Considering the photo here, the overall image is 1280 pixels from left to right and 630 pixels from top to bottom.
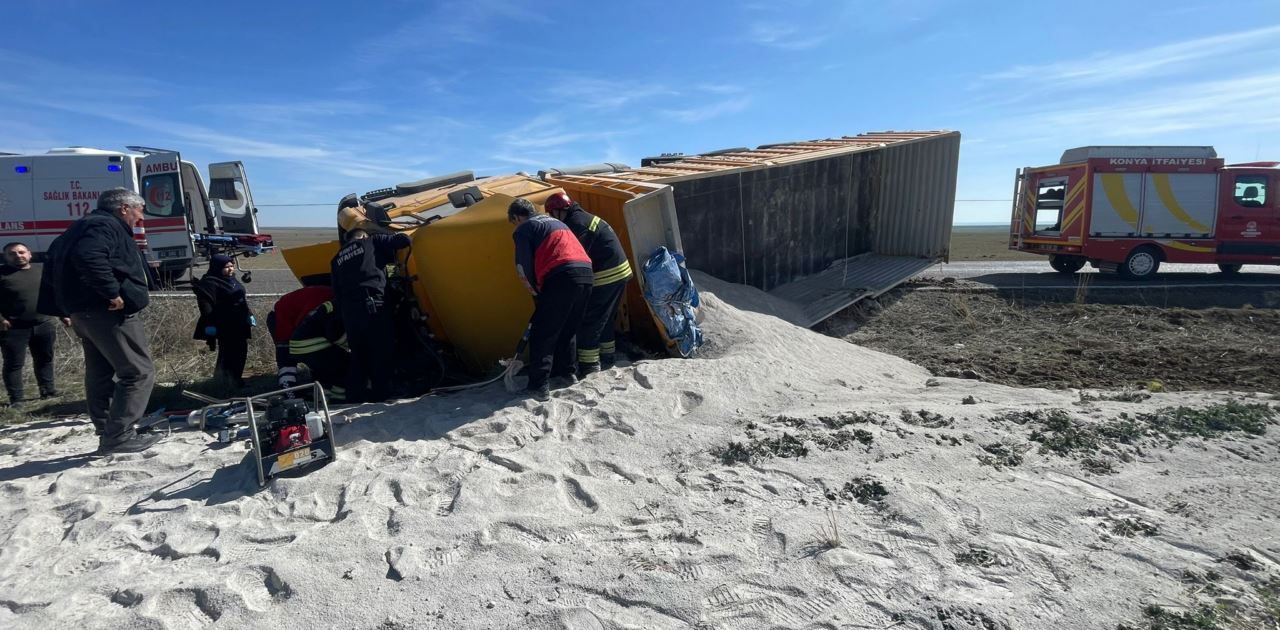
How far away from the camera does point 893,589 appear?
286 centimetres

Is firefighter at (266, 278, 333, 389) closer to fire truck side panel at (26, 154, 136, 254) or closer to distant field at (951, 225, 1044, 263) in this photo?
fire truck side panel at (26, 154, 136, 254)

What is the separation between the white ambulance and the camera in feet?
43.0

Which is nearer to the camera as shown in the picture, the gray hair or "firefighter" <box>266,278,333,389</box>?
the gray hair

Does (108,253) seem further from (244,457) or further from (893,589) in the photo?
(893,589)

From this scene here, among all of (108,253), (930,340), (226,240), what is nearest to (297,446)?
(108,253)

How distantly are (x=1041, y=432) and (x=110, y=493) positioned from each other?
5.33m

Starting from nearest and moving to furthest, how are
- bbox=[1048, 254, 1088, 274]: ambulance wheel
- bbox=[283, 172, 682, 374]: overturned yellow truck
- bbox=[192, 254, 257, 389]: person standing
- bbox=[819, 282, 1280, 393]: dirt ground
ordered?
bbox=[283, 172, 682, 374]: overturned yellow truck < bbox=[192, 254, 257, 389]: person standing < bbox=[819, 282, 1280, 393]: dirt ground < bbox=[1048, 254, 1088, 274]: ambulance wheel

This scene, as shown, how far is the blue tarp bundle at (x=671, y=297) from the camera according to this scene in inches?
240

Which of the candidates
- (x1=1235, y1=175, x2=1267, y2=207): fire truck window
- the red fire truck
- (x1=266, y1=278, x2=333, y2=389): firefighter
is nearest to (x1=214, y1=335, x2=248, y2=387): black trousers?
(x1=266, y1=278, x2=333, y2=389): firefighter

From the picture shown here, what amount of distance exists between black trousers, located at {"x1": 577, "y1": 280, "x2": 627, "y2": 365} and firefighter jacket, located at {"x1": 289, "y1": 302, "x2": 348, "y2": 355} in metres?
1.85

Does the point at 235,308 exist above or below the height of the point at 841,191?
below

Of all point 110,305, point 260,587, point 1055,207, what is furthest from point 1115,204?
point 110,305

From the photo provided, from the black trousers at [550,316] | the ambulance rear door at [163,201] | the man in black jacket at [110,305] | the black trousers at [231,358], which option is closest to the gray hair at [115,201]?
the man in black jacket at [110,305]

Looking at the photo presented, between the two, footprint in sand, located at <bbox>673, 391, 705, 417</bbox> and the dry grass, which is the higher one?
footprint in sand, located at <bbox>673, 391, 705, 417</bbox>
